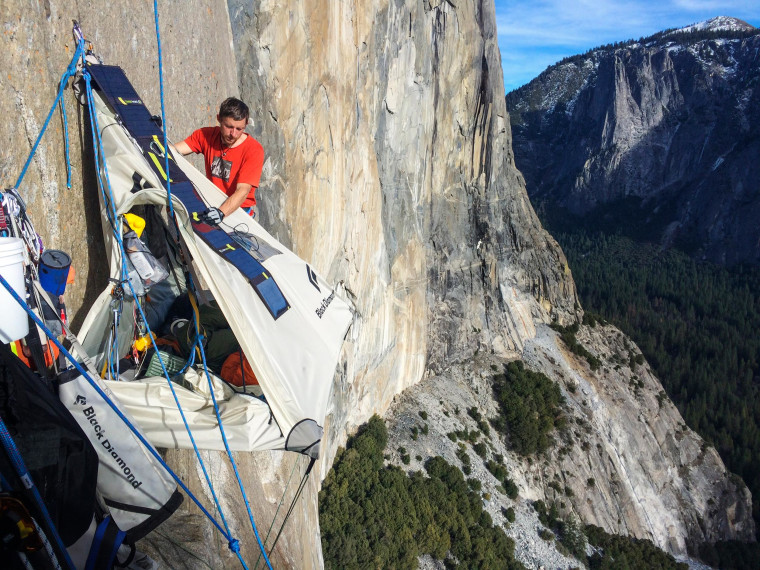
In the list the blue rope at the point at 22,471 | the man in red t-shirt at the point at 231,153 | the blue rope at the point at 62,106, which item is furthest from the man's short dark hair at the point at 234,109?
the blue rope at the point at 22,471

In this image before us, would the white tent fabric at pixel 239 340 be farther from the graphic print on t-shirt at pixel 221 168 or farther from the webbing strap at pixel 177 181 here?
the graphic print on t-shirt at pixel 221 168

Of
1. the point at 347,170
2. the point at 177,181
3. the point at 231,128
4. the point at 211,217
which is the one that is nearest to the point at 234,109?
the point at 231,128

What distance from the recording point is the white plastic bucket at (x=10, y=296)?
318 cm

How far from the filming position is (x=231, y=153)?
6031 millimetres

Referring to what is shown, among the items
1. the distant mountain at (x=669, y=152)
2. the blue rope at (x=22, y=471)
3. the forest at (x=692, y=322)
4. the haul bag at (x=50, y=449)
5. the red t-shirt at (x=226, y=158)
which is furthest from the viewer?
the distant mountain at (x=669, y=152)

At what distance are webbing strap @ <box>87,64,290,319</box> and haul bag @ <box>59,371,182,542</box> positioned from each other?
1519 millimetres

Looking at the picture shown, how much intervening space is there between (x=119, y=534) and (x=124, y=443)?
614 millimetres

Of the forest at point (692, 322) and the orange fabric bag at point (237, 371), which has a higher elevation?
the orange fabric bag at point (237, 371)

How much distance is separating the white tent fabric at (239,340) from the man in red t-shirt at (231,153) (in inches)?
34.7

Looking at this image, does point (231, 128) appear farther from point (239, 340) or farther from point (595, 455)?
point (595, 455)

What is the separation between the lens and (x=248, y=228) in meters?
5.63

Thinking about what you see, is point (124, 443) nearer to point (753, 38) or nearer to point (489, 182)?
point (489, 182)

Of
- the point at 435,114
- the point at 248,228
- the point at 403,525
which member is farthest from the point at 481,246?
the point at 248,228

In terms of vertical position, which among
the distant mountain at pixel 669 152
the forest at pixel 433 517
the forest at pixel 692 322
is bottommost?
the forest at pixel 692 322
